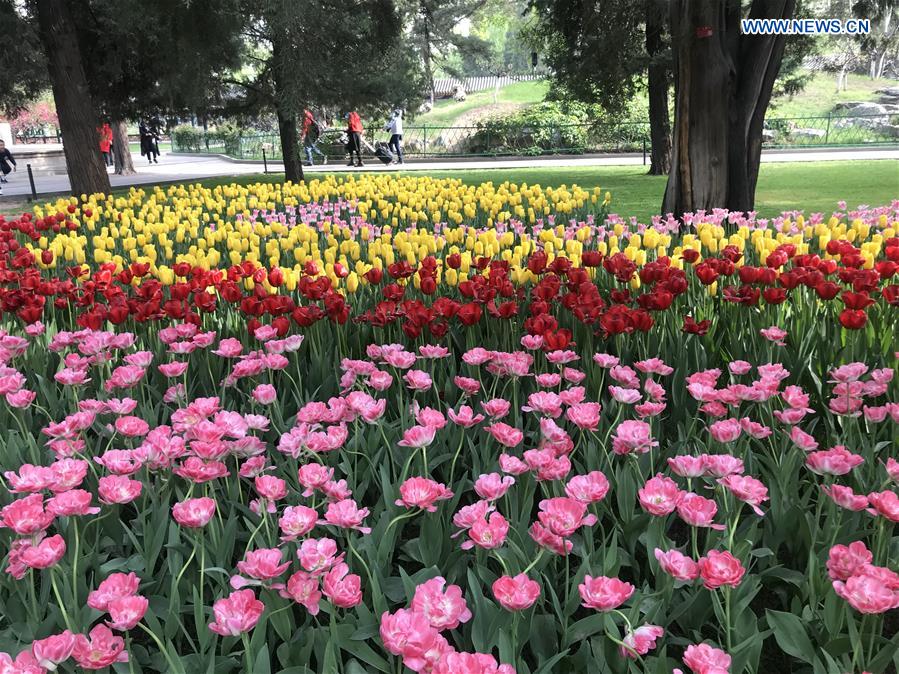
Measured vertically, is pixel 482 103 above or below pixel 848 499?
above

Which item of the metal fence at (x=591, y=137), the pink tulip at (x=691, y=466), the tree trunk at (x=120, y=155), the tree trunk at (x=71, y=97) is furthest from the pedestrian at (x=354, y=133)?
the pink tulip at (x=691, y=466)

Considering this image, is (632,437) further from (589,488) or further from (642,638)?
(642,638)

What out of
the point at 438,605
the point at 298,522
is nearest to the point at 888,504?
the point at 438,605

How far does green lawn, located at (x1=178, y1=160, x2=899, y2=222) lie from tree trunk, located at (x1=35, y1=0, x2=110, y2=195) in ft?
25.3

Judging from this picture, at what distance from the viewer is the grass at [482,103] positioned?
49.4 m

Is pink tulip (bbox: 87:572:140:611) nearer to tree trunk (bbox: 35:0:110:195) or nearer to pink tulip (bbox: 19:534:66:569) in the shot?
pink tulip (bbox: 19:534:66:569)

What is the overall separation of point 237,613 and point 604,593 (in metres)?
0.66

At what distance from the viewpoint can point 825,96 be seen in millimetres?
49094

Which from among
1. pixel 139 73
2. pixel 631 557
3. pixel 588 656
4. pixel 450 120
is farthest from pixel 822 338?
pixel 450 120

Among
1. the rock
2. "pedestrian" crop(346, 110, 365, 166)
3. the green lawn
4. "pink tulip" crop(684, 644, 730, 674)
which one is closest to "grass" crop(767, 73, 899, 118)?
the rock

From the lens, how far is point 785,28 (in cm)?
680

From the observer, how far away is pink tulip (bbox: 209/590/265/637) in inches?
54.0

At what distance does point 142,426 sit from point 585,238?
12.9ft

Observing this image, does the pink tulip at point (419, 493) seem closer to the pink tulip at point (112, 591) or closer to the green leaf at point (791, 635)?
the pink tulip at point (112, 591)
